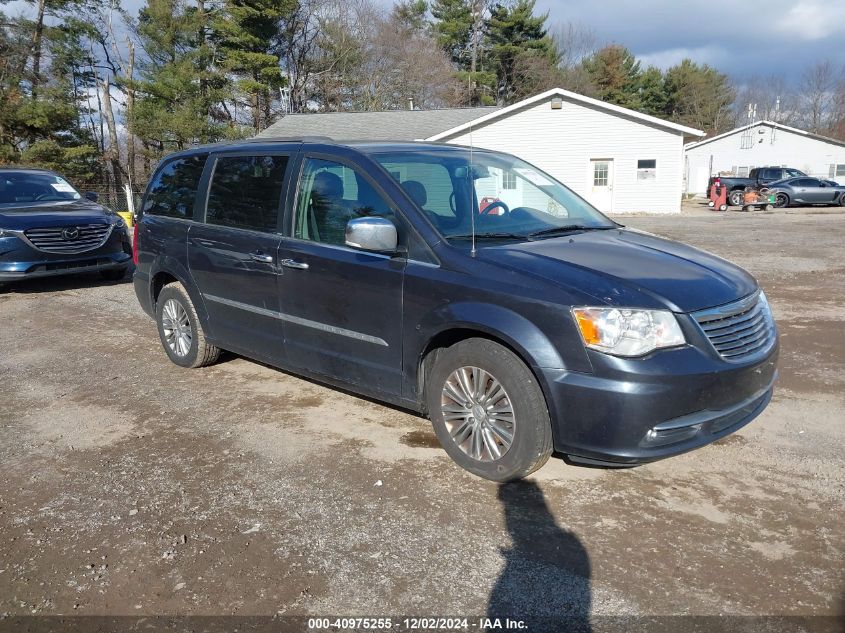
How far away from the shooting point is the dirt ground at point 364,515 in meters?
2.77

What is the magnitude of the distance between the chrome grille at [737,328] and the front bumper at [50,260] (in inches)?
345

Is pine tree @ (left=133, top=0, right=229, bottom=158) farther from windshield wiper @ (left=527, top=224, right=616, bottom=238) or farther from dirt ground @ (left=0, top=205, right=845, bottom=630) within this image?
windshield wiper @ (left=527, top=224, right=616, bottom=238)

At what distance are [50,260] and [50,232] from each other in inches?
15.0

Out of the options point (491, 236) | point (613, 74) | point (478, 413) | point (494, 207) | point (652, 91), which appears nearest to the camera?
point (478, 413)

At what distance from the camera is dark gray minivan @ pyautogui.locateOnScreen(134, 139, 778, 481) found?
10.6 feet

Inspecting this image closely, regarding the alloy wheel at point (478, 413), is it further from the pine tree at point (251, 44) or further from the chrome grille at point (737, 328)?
the pine tree at point (251, 44)

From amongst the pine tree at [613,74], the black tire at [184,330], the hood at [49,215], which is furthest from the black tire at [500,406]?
the pine tree at [613,74]

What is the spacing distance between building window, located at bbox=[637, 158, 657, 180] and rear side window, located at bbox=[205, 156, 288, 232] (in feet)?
80.0

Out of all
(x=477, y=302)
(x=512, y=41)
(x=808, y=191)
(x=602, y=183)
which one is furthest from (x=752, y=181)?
(x=477, y=302)

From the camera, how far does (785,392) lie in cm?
509

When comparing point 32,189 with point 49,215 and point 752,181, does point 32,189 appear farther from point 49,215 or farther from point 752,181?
point 752,181

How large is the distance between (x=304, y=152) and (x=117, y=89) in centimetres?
4260

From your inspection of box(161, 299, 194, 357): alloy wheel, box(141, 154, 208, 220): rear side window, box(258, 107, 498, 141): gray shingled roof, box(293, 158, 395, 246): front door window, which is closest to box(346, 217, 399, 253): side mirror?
box(293, 158, 395, 246): front door window

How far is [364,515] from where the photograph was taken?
339 cm
